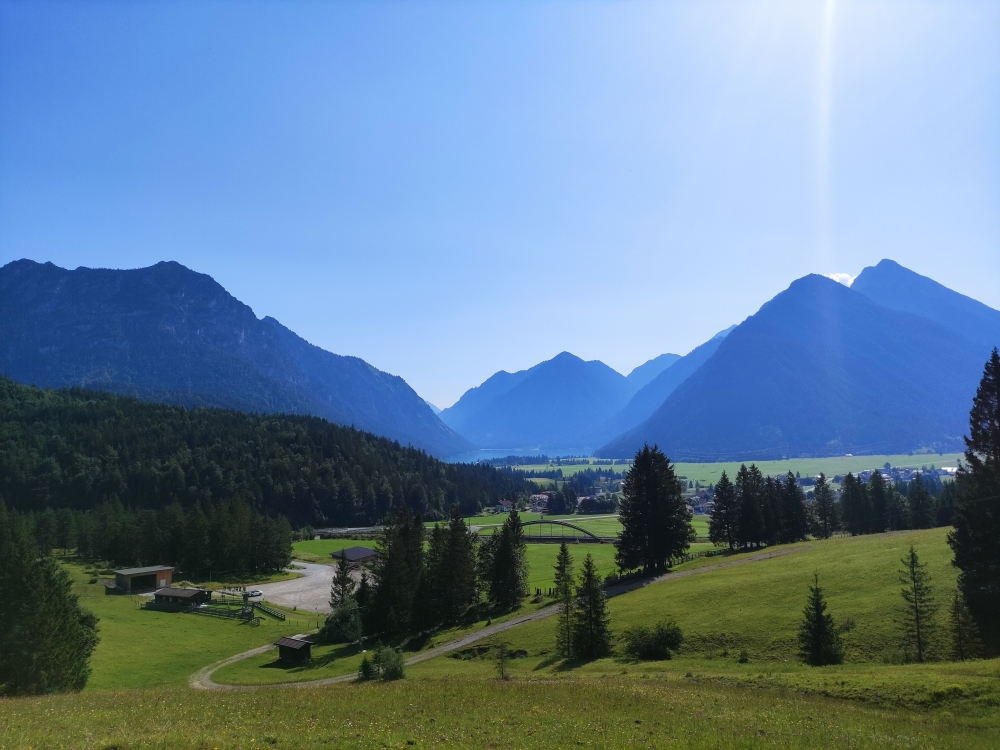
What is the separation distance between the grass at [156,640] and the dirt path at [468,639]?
170cm

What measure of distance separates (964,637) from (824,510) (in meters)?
73.5

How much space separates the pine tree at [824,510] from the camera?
4058 inches

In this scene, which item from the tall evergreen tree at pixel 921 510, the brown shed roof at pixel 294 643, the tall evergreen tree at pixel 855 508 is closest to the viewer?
the brown shed roof at pixel 294 643

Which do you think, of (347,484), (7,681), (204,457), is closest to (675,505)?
(7,681)

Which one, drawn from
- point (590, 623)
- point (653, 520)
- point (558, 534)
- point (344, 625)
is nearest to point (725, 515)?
point (653, 520)

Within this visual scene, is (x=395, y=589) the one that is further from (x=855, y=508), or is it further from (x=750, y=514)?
(x=855, y=508)

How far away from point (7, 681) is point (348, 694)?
2796cm

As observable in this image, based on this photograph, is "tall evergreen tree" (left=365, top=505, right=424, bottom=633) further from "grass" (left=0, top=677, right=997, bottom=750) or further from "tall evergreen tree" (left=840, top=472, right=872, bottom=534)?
"tall evergreen tree" (left=840, top=472, right=872, bottom=534)

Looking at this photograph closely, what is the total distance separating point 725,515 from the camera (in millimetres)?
95250

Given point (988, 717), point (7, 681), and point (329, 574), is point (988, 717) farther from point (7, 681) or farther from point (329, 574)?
point (329, 574)

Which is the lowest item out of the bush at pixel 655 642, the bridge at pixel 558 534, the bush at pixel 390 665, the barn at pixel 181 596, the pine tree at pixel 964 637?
the bridge at pixel 558 534

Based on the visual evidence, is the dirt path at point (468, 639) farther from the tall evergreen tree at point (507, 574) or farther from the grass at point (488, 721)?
the grass at point (488, 721)

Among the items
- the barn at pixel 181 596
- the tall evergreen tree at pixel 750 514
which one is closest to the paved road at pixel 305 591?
the barn at pixel 181 596

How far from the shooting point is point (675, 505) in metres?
77.1
